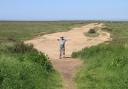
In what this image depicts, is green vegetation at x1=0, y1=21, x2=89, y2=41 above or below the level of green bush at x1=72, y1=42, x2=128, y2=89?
below

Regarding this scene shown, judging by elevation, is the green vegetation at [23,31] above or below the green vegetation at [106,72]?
below

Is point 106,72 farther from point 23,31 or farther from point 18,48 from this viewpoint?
point 23,31

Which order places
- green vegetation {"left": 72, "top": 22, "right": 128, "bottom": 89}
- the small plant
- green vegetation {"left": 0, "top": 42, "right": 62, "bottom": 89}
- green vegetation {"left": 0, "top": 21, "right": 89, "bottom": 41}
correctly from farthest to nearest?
1. green vegetation {"left": 0, "top": 21, "right": 89, "bottom": 41}
2. the small plant
3. green vegetation {"left": 72, "top": 22, "right": 128, "bottom": 89}
4. green vegetation {"left": 0, "top": 42, "right": 62, "bottom": 89}

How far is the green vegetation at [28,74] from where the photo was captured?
531 inches

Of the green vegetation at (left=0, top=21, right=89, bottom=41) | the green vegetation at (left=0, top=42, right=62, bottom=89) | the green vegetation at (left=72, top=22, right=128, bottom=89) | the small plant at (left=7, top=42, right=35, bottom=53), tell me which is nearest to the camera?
the green vegetation at (left=0, top=42, right=62, bottom=89)

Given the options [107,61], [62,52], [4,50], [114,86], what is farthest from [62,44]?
[114,86]

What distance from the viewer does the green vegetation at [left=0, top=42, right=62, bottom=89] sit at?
13476mm

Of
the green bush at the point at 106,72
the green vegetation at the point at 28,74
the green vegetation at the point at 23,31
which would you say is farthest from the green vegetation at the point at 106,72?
the green vegetation at the point at 23,31

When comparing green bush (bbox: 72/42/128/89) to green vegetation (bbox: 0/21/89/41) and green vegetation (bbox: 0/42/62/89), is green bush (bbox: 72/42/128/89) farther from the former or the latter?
green vegetation (bbox: 0/21/89/41)

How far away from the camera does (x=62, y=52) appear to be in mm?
25766

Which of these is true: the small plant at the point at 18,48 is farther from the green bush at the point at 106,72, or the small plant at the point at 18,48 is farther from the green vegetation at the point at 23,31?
the green vegetation at the point at 23,31

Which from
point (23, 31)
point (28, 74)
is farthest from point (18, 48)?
point (23, 31)

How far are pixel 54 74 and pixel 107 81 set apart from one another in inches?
115

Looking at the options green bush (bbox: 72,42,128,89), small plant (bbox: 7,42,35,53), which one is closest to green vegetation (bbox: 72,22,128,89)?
green bush (bbox: 72,42,128,89)
